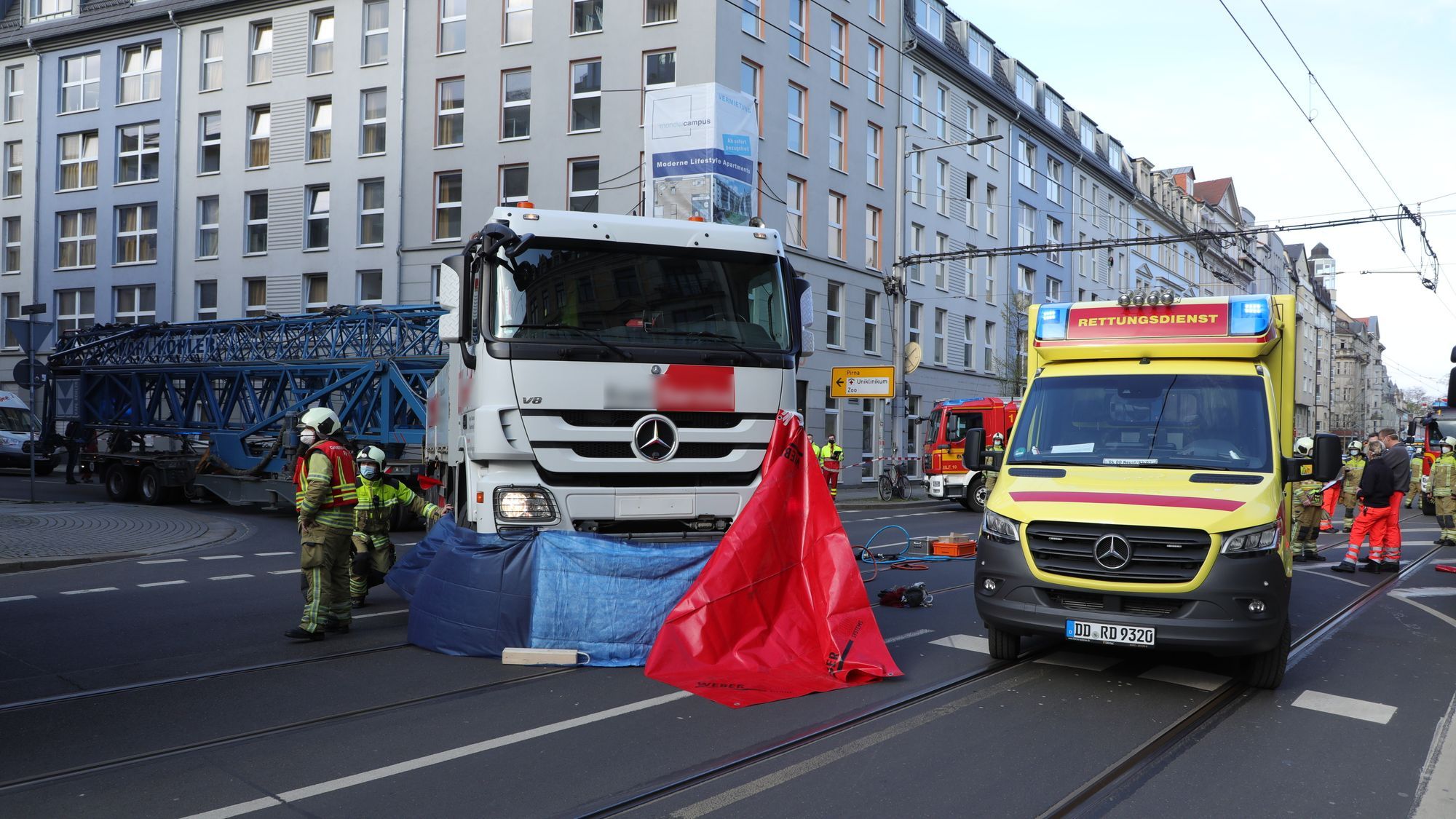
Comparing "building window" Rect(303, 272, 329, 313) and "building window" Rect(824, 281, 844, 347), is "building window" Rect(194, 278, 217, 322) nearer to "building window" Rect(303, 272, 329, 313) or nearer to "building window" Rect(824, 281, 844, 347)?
"building window" Rect(303, 272, 329, 313)

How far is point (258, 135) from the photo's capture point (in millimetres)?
33688

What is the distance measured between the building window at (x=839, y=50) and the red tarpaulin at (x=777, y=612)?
2691 cm

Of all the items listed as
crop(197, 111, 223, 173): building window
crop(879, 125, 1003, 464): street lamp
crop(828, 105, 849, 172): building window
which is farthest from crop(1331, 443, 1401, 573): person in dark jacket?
crop(197, 111, 223, 173): building window

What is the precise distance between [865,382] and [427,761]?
2066 cm

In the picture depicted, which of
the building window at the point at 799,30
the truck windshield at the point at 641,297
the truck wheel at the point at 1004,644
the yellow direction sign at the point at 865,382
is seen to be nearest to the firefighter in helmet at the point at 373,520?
the truck windshield at the point at 641,297

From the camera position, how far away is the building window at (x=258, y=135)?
3356cm

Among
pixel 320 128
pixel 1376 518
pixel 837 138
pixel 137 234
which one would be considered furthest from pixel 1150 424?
pixel 137 234

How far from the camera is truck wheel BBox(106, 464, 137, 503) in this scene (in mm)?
21078

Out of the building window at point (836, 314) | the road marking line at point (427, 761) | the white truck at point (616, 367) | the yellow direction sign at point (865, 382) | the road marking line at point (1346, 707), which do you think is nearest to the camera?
the road marking line at point (427, 761)

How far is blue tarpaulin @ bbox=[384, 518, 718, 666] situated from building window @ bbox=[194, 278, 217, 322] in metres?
31.6

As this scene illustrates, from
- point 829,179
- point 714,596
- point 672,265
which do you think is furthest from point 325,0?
point 714,596

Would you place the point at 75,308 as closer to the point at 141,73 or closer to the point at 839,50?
the point at 141,73

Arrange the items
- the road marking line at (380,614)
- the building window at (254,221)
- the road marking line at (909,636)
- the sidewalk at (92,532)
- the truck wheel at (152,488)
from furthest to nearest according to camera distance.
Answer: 1. the building window at (254,221)
2. the truck wheel at (152,488)
3. the sidewalk at (92,532)
4. the road marking line at (380,614)
5. the road marking line at (909,636)

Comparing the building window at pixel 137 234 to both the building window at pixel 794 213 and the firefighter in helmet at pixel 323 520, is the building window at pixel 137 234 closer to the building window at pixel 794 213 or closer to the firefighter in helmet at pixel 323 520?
the building window at pixel 794 213
